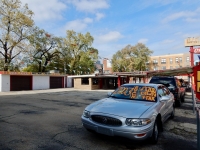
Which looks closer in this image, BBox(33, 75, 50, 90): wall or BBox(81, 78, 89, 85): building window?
BBox(81, 78, 89, 85): building window

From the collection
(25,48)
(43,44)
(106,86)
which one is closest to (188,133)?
(106,86)

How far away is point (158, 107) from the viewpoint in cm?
425

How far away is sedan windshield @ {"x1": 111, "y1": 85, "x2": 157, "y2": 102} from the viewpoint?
4.64 meters

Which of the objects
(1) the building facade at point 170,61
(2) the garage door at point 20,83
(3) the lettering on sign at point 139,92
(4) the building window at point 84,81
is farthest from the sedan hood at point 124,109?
(1) the building facade at point 170,61

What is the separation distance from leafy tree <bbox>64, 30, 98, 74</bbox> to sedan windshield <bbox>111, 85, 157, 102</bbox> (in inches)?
1410

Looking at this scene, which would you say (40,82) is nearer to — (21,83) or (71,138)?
(21,83)

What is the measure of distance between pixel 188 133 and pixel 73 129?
3.45 m

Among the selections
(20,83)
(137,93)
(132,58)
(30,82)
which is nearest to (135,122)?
(137,93)

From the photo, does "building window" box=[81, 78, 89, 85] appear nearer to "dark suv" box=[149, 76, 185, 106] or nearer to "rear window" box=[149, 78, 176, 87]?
"dark suv" box=[149, 76, 185, 106]

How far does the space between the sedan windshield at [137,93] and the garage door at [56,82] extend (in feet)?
99.0

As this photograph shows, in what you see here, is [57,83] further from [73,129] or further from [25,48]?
[73,129]

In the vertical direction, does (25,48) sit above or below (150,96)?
above

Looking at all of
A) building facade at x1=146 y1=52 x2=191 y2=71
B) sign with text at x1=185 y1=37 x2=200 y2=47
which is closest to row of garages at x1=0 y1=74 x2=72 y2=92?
sign with text at x1=185 y1=37 x2=200 y2=47

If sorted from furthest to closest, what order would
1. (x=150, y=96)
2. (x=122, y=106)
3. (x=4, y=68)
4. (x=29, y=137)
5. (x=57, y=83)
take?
(x=57, y=83), (x=4, y=68), (x=150, y=96), (x=29, y=137), (x=122, y=106)
